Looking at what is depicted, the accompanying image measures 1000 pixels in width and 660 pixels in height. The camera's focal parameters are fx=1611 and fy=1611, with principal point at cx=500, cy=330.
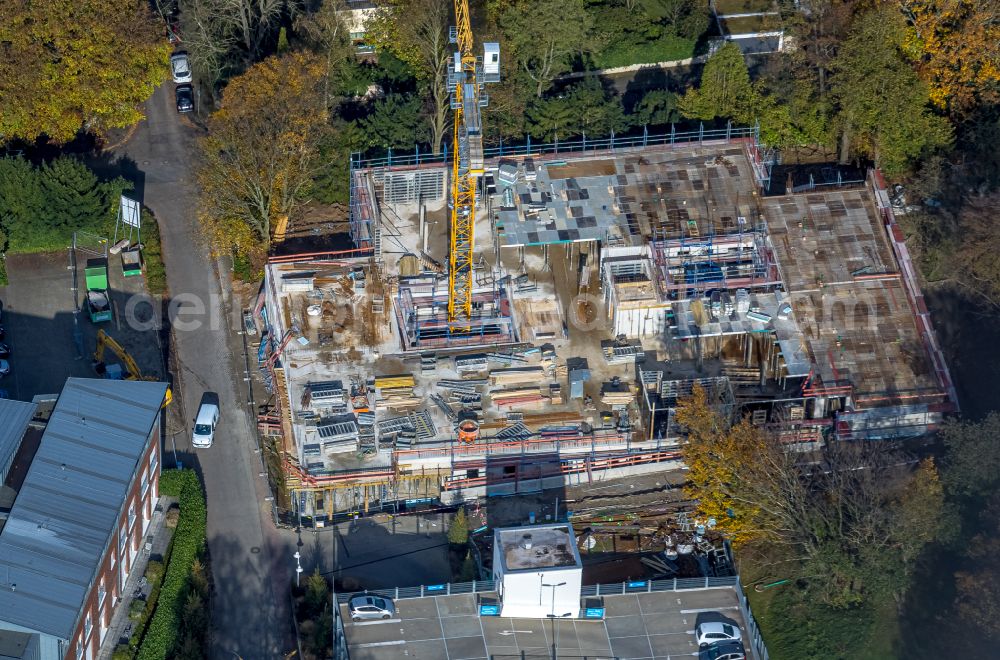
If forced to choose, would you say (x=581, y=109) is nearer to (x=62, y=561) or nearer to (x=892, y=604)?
(x=892, y=604)

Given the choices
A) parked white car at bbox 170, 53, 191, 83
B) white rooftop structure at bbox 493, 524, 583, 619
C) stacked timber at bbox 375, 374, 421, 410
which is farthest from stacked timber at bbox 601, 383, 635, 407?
parked white car at bbox 170, 53, 191, 83

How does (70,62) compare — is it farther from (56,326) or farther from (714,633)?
(714,633)

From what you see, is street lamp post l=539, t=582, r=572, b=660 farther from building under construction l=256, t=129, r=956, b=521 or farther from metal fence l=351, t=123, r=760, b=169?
metal fence l=351, t=123, r=760, b=169

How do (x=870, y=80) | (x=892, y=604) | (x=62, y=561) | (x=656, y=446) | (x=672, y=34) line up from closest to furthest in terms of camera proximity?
(x=62, y=561), (x=892, y=604), (x=656, y=446), (x=870, y=80), (x=672, y=34)

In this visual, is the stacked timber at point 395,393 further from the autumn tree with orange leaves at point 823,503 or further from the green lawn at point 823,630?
the green lawn at point 823,630

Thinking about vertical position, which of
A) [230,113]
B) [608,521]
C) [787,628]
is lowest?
[787,628]

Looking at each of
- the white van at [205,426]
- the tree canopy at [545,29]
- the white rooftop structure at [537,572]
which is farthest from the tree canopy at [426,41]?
the white rooftop structure at [537,572]

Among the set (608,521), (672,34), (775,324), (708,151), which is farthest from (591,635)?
(672,34)
